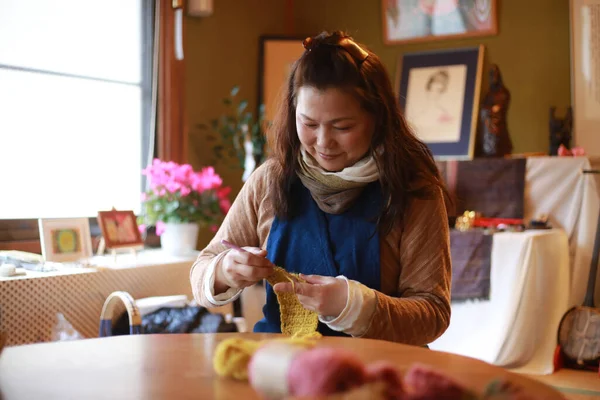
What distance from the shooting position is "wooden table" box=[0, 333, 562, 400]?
0.95 metres

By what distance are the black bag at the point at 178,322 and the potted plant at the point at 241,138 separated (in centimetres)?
145

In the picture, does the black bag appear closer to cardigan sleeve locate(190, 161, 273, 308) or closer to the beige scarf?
cardigan sleeve locate(190, 161, 273, 308)

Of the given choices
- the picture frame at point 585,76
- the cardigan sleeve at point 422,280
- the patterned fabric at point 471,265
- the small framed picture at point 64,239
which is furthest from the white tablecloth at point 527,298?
the cardigan sleeve at point 422,280

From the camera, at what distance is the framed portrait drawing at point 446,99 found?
14.2ft

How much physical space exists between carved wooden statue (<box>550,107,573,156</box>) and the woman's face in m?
2.80

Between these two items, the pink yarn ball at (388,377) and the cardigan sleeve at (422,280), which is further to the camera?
the cardigan sleeve at (422,280)

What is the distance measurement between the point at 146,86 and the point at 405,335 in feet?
8.94

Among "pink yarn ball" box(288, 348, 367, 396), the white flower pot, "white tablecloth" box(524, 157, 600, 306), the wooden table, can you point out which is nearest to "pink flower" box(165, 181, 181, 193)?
the white flower pot

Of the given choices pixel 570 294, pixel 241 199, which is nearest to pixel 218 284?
pixel 241 199

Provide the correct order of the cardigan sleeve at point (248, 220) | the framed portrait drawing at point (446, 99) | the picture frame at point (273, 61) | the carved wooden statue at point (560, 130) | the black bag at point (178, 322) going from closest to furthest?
1. the cardigan sleeve at point (248, 220)
2. the black bag at point (178, 322)
3. the carved wooden statue at point (560, 130)
4. the framed portrait drawing at point (446, 99)
5. the picture frame at point (273, 61)

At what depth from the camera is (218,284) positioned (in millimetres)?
1537

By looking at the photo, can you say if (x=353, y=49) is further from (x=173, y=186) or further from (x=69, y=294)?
(x=173, y=186)

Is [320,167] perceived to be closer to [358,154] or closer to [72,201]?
[358,154]

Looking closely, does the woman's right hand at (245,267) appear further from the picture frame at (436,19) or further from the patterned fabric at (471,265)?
the picture frame at (436,19)
